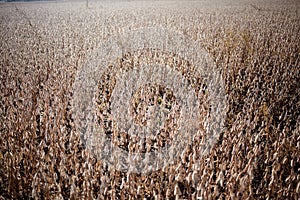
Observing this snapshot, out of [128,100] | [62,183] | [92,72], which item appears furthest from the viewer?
[92,72]

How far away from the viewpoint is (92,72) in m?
4.85

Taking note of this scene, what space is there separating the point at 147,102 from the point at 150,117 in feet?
1.86

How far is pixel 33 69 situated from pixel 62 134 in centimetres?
272

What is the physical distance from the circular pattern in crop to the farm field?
0.02m

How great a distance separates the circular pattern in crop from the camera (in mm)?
2662

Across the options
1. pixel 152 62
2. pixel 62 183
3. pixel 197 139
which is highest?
pixel 152 62

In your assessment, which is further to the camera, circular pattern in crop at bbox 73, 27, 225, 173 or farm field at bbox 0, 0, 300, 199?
circular pattern in crop at bbox 73, 27, 225, 173

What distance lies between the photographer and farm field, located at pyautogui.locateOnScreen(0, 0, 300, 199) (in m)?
2.21

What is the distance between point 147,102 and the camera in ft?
11.9

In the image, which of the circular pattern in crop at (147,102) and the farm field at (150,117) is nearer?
the farm field at (150,117)

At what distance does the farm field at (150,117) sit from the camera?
7.24ft

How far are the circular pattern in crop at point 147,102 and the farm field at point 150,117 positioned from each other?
2 cm

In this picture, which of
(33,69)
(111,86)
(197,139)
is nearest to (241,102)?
(197,139)

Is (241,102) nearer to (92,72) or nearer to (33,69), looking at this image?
(92,72)
